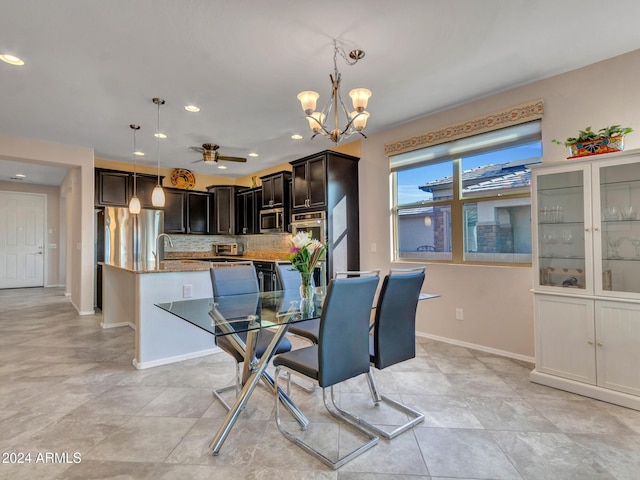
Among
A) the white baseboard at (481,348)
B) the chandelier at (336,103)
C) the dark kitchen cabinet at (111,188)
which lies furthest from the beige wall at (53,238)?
the white baseboard at (481,348)

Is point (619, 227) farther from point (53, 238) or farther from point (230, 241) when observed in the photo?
point (53, 238)

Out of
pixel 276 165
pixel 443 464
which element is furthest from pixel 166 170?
pixel 443 464

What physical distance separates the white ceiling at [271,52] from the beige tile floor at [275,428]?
2.59m

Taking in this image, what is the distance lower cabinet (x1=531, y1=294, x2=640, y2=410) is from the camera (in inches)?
89.3

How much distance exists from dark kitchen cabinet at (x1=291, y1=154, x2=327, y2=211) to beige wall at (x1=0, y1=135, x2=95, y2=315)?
3171 millimetres

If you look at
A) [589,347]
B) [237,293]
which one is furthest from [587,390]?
[237,293]

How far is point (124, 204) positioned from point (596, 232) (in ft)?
20.5

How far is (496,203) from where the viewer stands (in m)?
3.42

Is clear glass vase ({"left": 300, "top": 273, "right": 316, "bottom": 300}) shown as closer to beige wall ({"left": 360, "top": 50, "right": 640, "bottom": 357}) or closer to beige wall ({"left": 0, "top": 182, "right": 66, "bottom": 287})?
beige wall ({"left": 360, "top": 50, "right": 640, "bottom": 357})

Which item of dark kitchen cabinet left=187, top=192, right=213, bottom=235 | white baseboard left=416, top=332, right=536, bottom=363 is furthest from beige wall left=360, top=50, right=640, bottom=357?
dark kitchen cabinet left=187, top=192, right=213, bottom=235

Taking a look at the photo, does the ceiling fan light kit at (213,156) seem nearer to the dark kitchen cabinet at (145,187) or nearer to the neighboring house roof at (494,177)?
the dark kitchen cabinet at (145,187)

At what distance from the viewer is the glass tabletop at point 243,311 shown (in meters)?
1.68

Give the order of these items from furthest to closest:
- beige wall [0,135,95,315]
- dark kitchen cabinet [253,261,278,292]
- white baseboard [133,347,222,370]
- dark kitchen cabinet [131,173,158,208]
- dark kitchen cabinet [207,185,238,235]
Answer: dark kitchen cabinet [207,185,238,235] < dark kitchen cabinet [131,173,158,208] < dark kitchen cabinet [253,261,278,292] < beige wall [0,135,95,315] < white baseboard [133,347,222,370]

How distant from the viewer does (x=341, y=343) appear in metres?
1.70
